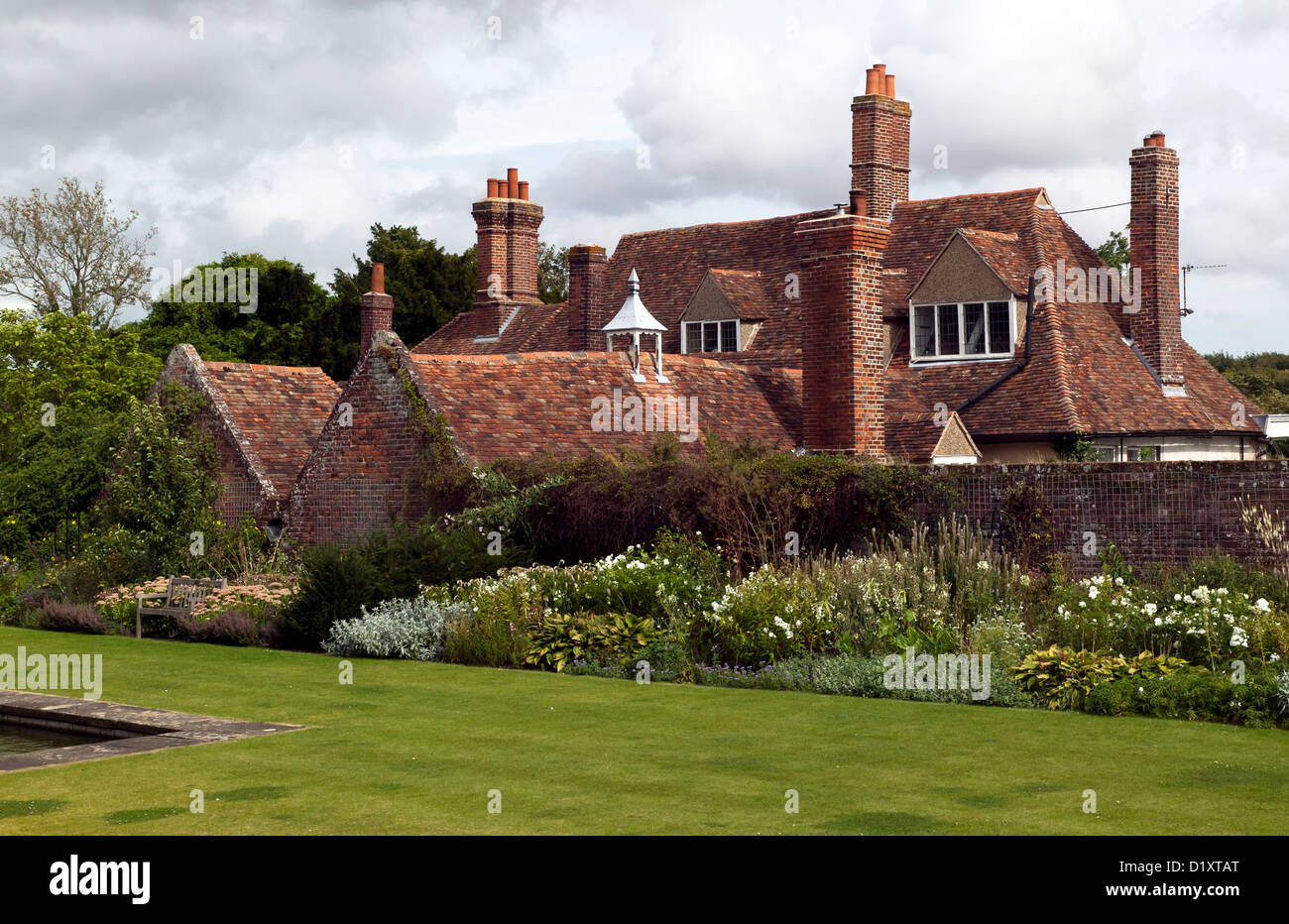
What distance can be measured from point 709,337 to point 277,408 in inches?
427

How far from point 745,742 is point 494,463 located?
9.82 meters

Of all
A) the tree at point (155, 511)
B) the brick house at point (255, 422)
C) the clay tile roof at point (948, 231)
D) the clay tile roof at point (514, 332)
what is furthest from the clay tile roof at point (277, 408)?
the clay tile roof at point (948, 231)

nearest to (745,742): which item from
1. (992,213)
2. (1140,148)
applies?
(1140,148)

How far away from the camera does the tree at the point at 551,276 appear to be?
214 ft

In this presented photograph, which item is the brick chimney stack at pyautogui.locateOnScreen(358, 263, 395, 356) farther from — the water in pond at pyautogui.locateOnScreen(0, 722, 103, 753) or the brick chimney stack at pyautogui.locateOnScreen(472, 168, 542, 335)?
the water in pond at pyautogui.locateOnScreen(0, 722, 103, 753)

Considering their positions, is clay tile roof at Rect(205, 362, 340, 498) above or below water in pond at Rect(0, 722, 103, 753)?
above

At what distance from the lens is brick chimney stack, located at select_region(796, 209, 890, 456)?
22250 millimetres

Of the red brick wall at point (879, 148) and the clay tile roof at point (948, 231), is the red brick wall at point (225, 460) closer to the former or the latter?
the clay tile roof at point (948, 231)

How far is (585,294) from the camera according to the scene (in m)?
30.0

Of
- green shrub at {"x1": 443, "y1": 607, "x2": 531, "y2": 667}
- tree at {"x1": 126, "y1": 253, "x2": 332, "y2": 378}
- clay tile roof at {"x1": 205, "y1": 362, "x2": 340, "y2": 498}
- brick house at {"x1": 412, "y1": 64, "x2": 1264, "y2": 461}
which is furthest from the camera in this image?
tree at {"x1": 126, "y1": 253, "x2": 332, "y2": 378}

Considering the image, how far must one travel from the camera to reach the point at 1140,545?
15.5 metres

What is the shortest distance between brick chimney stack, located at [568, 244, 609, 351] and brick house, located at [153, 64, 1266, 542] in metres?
0.05

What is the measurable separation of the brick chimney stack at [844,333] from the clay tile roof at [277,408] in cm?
945

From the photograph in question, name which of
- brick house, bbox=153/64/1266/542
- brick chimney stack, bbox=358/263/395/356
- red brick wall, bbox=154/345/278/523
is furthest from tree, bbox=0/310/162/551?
brick chimney stack, bbox=358/263/395/356
